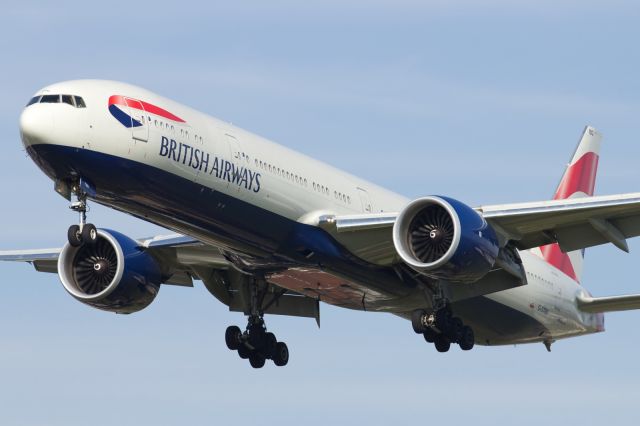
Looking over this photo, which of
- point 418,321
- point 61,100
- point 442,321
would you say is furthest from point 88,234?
point 442,321

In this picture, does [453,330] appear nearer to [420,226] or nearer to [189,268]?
[420,226]

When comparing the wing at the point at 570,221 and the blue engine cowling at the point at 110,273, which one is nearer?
the wing at the point at 570,221

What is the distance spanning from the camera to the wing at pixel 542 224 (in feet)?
132

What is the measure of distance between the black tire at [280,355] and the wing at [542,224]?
18.3ft

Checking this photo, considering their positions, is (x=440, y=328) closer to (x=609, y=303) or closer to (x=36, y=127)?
(x=609, y=303)

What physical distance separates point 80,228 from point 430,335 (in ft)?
39.1

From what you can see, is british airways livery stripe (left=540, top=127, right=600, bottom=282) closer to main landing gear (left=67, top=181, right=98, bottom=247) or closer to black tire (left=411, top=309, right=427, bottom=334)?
black tire (left=411, top=309, right=427, bottom=334)

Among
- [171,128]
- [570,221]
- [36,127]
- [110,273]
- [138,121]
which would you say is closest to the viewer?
[36,127]

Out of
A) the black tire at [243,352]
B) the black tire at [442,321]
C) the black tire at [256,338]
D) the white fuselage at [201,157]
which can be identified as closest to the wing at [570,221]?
the black tire at [442,321]

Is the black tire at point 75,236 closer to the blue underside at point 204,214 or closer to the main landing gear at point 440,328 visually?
the blue underside at point 204,214

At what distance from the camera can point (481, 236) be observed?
39.9 m

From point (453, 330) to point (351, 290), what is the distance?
10.7 feet

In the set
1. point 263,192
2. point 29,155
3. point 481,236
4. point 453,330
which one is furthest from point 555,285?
point 29,155

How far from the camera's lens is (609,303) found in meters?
47.8
